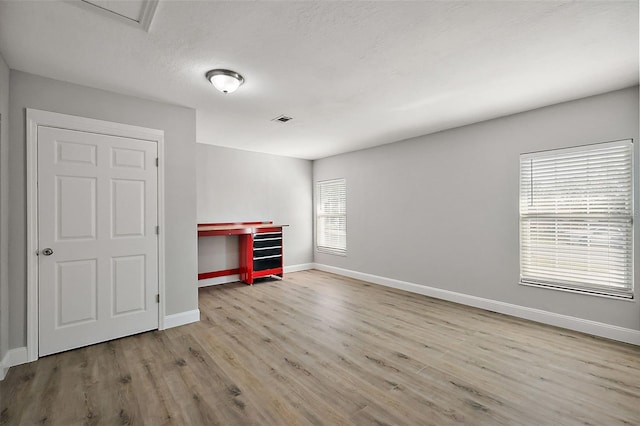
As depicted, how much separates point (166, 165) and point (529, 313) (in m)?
4.66

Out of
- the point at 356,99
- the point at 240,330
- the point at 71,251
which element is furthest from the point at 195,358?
the point at 356,99

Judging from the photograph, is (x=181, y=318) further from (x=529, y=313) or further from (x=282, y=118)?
(x=529, y=313)

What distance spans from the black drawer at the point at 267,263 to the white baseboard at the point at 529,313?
6.17ft

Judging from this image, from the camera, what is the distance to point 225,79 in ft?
8.66

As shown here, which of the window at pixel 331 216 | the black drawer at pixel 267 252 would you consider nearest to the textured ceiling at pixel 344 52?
the black drawer at pixel 267 252

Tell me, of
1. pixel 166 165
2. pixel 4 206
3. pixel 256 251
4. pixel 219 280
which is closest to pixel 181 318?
pixel 166 165

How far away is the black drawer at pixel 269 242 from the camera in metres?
5.48

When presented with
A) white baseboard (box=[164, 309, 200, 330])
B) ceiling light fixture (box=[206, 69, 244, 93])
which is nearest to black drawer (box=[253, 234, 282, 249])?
white baseboard (box=[164, 309, 200, 330])

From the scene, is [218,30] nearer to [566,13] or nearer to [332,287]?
[566,13]

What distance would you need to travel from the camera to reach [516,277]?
370 cm

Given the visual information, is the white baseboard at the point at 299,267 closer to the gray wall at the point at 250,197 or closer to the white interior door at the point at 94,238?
the gray wall at the point at 250,197

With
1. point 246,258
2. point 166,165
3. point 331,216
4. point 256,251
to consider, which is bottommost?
point 246,258

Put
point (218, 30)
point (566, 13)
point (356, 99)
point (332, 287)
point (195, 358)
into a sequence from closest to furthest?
1. point (566, 13)
2. point (218, 30)
3. point (195, 358)
4. point (356, 99)
5. point (332, 287)

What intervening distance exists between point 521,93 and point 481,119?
0.84 metres
